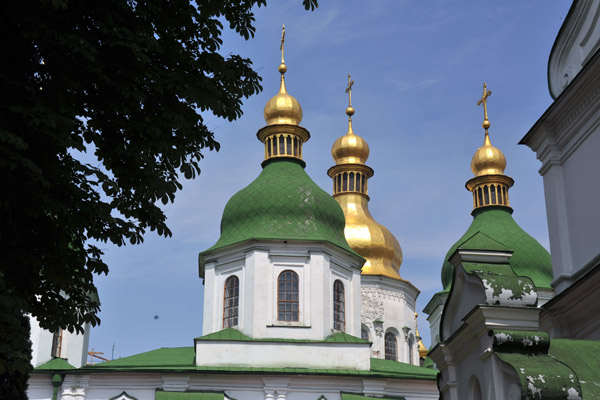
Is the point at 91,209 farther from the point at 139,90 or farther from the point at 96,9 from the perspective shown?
the point at 96,9

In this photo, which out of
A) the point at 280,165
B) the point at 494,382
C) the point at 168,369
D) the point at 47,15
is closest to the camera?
the point at 47,15

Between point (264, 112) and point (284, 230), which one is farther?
point (264, 112)

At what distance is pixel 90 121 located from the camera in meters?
8.52

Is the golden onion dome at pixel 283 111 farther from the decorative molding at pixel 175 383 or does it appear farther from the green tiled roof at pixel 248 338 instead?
the decorative molding at pixel 175 383

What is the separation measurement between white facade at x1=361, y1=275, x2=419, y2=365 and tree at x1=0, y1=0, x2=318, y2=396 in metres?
27.1

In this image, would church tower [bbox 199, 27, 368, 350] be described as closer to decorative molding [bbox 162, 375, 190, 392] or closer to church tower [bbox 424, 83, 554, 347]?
decorative molding [bbox 162, 375, 190, 392]

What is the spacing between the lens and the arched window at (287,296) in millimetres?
28062

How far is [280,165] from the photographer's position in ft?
103

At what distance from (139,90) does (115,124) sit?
0.44 metres

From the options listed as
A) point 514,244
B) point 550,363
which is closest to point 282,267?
point 514,244

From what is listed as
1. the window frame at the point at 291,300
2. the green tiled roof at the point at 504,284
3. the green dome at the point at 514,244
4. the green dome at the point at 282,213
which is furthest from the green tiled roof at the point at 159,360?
the green tiled roof at the point at 504,284

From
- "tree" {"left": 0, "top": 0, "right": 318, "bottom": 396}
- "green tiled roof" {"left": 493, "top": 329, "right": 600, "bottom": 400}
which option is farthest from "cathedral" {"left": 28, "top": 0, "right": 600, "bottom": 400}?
"tree" {"left": 0, "top": 0, "right": 318, "bottom": 396}

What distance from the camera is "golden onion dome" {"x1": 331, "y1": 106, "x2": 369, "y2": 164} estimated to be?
131 ft

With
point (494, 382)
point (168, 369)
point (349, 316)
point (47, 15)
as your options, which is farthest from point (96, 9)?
point (349, 316)
